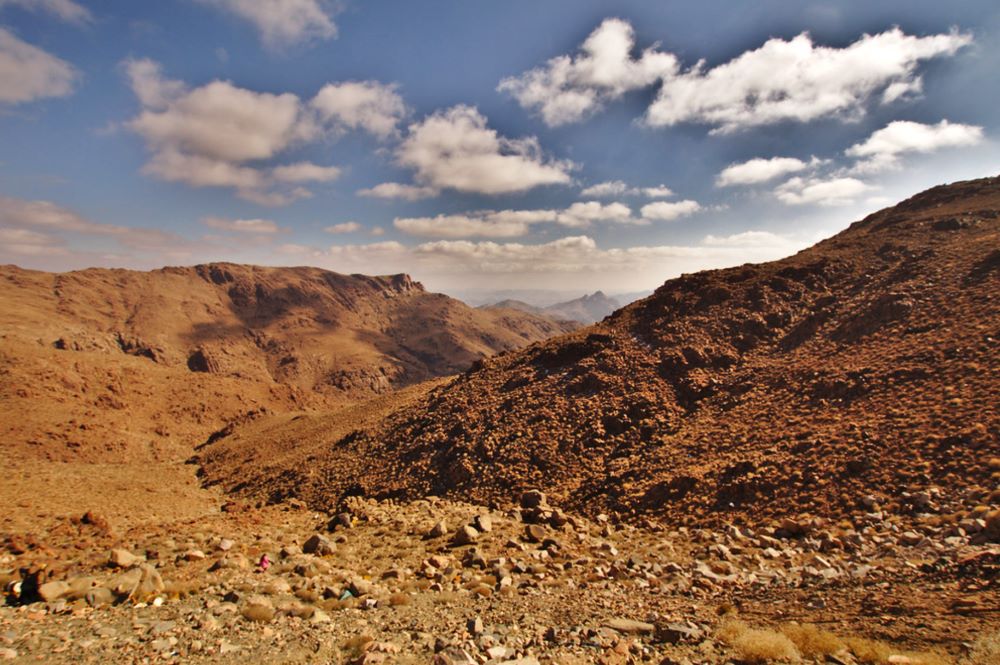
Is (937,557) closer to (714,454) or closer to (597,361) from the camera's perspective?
Result: (714,454)

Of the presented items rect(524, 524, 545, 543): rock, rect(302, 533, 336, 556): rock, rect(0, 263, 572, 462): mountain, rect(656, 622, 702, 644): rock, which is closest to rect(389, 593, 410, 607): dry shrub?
rect(302, 533, 336, 556): rock

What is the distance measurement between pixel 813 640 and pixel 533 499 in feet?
34.0

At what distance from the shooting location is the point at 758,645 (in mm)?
7598

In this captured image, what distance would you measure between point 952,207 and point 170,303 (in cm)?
14228

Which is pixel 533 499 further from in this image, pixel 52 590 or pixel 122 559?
pixel 52 590

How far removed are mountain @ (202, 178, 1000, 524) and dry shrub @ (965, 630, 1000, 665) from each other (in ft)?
18.5

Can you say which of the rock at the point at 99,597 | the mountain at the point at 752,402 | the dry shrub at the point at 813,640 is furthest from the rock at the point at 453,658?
the mountain at the point at 752,402

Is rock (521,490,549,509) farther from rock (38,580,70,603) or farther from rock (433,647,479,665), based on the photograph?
rock (38,580,70,603)

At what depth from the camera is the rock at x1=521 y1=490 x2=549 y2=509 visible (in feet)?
55.7

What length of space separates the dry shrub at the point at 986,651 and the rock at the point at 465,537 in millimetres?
10951

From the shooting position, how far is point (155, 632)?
27.5ft

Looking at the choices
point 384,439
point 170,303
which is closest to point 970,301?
point 384,439

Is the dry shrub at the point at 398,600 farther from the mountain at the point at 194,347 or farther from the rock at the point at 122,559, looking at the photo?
the mountain at the point at 194,347

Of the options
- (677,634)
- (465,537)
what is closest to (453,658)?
(677,634)
